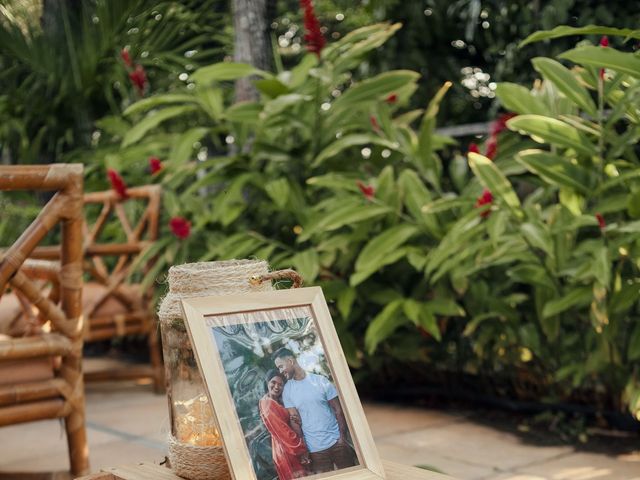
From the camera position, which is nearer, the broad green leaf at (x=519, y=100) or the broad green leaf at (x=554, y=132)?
the broad green leaf at (x=554, y=132)

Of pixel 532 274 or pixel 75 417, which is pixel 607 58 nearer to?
pixel 532 274

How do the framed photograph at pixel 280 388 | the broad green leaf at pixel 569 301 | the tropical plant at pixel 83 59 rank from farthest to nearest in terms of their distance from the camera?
the tropical plant at pixel 83 59 < the broad green leaf at pixel 569 301 < the framed photograph at pixel 280 388

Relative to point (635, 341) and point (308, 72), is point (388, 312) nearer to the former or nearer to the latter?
point (635, 341)

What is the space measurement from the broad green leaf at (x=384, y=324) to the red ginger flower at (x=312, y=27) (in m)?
0.89

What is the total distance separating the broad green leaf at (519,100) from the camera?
9.03 ft

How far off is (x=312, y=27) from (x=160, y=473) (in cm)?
173

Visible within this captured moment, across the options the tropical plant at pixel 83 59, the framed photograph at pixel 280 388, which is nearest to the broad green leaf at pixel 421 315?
the framed photograph at pixel 280 388

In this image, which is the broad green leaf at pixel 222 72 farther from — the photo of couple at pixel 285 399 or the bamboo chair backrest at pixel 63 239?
the photo of couple at pixel 285 399

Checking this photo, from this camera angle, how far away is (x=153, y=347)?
12.3 feet

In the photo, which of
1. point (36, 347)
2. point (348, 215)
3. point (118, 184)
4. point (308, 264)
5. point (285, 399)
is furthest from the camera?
point (118, 184)

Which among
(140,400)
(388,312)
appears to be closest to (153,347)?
(140,400)

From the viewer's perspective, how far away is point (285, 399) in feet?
4.52

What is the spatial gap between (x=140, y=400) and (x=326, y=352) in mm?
2407

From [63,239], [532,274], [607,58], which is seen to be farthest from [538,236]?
[63,239]
